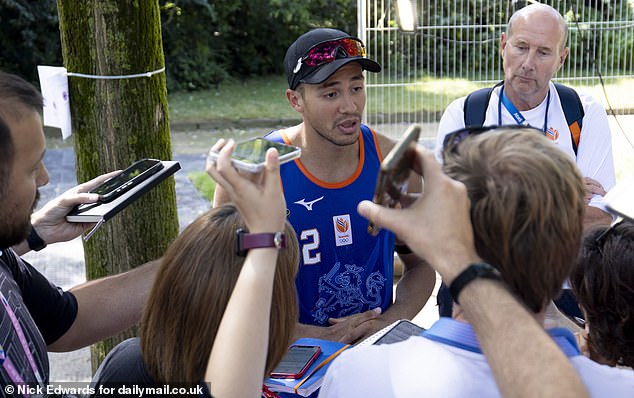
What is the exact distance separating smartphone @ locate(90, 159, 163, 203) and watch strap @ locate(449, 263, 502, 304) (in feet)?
4.40

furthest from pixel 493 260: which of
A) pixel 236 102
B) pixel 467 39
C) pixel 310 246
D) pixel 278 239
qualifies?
pixel 236 102

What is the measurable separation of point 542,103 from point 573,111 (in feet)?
0.48

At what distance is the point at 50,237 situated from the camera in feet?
8.09

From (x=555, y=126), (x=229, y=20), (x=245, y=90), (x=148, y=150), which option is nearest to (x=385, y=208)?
(x=148, y=150)

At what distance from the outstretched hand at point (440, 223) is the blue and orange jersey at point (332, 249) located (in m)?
1.35

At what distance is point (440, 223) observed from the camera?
142 centimetres

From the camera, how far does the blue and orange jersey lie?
9.11ft

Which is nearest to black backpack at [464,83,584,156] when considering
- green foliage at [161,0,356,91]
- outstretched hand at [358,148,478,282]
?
outstretched hand at [358,148,478,282]

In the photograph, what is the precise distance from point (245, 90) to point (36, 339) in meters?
16.3

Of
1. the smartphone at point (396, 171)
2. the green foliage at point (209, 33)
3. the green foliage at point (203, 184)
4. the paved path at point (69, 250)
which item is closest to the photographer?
the smartphone at point (396, 171)

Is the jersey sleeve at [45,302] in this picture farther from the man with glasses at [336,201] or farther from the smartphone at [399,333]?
the smartphone at [399,333]

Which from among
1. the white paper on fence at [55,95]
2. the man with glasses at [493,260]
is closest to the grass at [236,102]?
the white paper on fence at [55,95]

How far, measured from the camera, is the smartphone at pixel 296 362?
220cm

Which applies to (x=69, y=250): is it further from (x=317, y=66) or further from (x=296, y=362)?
(x=296, y=362)
